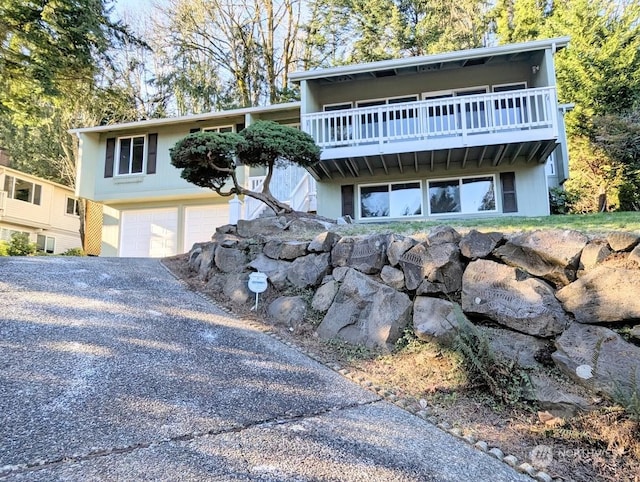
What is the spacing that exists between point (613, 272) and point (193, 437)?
12.7 feet

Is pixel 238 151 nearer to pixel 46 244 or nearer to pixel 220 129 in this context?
pixel 220 129

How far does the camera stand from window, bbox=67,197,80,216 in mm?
22719

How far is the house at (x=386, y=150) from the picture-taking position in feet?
34.0

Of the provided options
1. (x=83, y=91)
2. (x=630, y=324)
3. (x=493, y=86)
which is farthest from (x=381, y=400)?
(x=83, y=91)

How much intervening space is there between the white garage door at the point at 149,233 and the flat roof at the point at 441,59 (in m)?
6.69

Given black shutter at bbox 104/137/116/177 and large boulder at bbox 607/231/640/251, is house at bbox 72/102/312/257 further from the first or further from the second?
large boulder at bbox 607/231/640/251

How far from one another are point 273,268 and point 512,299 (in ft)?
11.4

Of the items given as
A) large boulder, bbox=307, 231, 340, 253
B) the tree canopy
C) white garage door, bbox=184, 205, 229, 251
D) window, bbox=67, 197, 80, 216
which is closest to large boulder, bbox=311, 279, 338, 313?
large boulder, bbox=307, 231, 340, 253

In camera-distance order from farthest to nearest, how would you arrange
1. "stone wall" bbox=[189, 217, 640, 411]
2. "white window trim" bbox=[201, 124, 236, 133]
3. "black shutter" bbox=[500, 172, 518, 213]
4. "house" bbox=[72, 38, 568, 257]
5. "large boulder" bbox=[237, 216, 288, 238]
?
1. "white window trim" bbox=[201, 124, 236, 133]
2. "black shutter" bbox=[500, 172, 518, 213]
3. "house" bbox=[72, 38, 568, 257]
4. "large boulder" bbox=[237, 216, 288, 238]
5. "stone wall" bbox=[189, 217, 640, 411]

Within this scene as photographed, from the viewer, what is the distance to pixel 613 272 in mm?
3963

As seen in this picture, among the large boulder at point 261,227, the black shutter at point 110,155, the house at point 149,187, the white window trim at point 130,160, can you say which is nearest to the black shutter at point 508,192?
the large boulder at point 261,227

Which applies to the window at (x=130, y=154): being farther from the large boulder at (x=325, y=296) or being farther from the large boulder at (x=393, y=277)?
the large boulder at (x=393, y=277)

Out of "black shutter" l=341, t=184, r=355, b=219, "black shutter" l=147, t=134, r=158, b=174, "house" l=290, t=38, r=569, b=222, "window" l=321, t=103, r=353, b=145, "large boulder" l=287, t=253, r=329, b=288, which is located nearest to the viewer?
"large boulder" l=287, t=253, r=329, b=288

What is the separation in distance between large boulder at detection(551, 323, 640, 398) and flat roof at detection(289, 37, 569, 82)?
8.92 m
